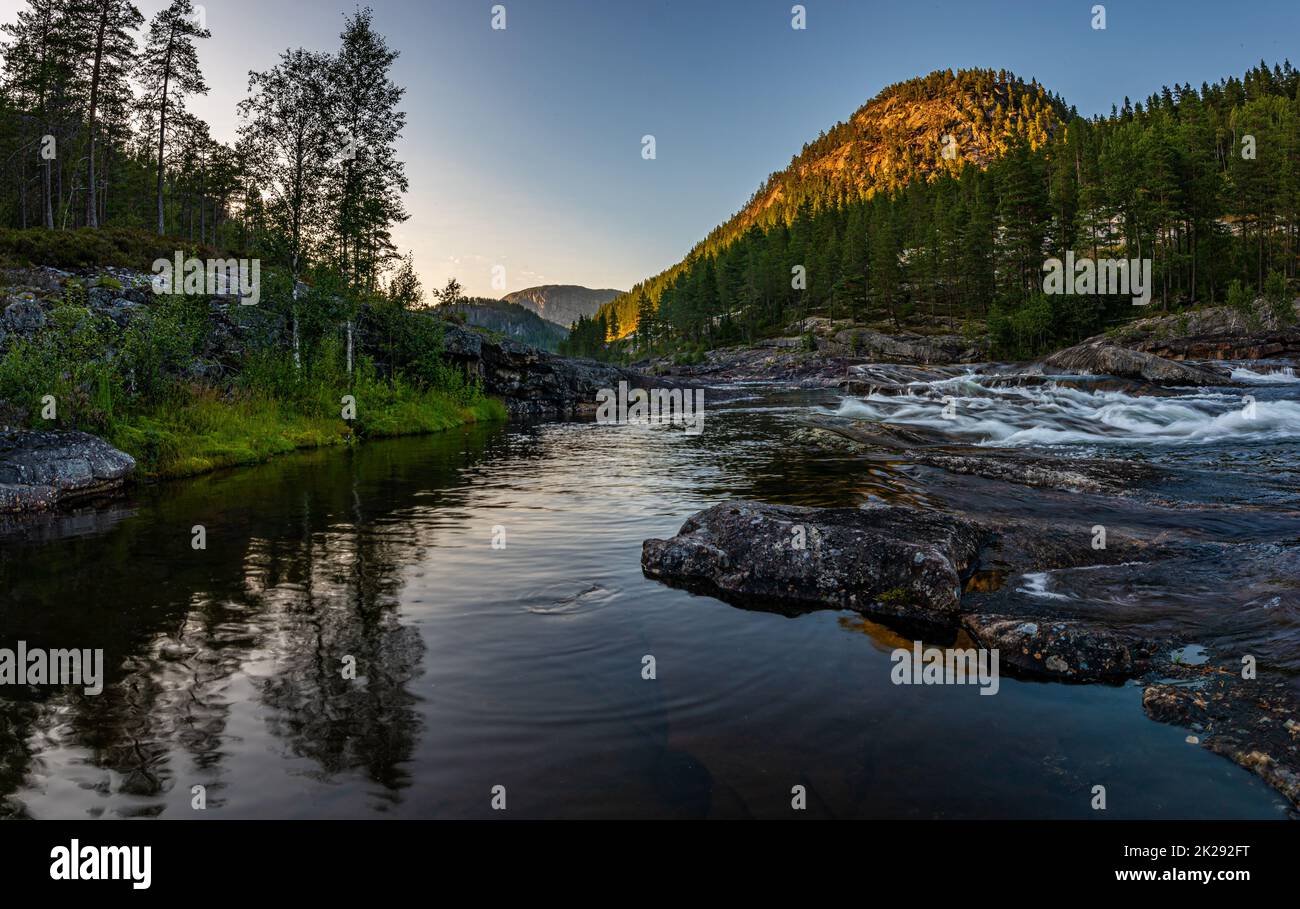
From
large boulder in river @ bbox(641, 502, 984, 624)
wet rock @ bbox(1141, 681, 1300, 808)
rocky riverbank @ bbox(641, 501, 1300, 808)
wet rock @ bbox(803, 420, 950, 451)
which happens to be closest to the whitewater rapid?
wet rock @ bbox(803, 420, 950, 451)

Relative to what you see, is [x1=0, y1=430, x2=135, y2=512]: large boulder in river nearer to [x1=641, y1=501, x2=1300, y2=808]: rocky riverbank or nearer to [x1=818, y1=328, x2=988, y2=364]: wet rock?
[x1=641, y1=501, x2=1300, y2=808]: rocky riverbank

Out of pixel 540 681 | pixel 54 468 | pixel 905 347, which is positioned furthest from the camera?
pixel 905 347

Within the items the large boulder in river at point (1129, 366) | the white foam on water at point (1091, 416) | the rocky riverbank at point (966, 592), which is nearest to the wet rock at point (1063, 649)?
the rocky riverbank at point (966, 592)

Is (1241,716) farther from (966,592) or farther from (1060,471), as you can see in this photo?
(1060,471)

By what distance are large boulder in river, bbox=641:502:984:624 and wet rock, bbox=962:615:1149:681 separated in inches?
33.9

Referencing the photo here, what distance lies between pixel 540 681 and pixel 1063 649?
4.92 meters

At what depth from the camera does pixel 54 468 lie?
46.2 ft

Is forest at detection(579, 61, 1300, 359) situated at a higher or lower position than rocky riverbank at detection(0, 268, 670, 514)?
higher

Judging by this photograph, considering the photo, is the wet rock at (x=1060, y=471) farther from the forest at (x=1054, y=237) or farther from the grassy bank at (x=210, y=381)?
the forest at (x=1054, y=237)

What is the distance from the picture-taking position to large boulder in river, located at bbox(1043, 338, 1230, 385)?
38.0m

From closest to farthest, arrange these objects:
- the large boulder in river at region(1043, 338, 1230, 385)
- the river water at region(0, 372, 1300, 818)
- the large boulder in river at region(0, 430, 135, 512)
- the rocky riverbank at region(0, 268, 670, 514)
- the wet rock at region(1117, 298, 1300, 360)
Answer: the river water at region(0, 372, 1300, 818) → the large boulder in river at region(0, 430, 135, 512) → the rocky riverbank at region(0, 268, 670, 514) → the large boulder in river at region(1043, 338, 1230, 385) → the wet rock at region(1117, 298, 1300, 360)

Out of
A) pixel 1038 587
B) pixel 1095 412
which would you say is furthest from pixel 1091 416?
pixel 1038 587

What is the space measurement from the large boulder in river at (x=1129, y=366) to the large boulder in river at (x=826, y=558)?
4000 cm
